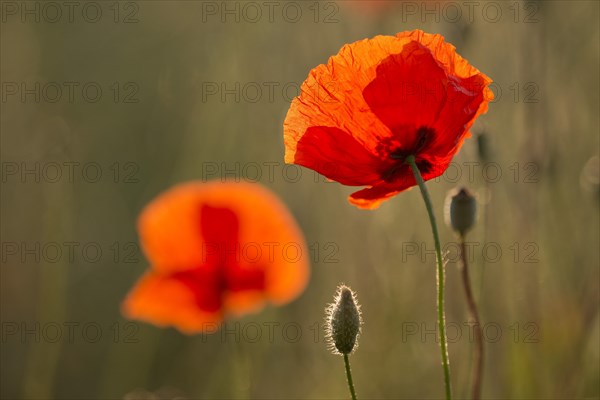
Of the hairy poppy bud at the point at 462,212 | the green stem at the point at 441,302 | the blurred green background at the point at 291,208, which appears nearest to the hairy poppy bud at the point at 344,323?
the green stem at the point at 441,302

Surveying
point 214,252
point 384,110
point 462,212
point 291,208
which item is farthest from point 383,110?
point 291,208

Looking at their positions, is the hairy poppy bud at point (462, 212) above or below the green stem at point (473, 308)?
above

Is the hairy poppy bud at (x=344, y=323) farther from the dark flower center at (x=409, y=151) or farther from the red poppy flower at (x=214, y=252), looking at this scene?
the red poppy flower at (x=214, y=252)

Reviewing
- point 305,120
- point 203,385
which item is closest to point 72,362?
point 203,385

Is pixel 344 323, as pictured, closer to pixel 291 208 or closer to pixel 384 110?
pixel 384 110

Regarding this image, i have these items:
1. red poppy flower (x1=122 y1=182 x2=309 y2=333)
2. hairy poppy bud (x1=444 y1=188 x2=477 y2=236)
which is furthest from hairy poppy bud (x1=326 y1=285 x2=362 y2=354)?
red poppy flower (x1=122 y1=182 x2=309 y2=333)

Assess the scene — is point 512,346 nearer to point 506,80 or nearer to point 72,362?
point 506,80

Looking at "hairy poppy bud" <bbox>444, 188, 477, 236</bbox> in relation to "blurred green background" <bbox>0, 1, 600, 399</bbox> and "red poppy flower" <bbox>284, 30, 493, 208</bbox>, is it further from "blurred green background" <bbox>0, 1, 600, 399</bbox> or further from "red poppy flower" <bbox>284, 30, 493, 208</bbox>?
"blurred green background" <bbox>0, 1, 600, 399</bbox>
